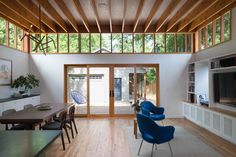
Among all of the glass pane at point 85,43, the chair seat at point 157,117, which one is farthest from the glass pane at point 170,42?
the chair seat at point 157,117

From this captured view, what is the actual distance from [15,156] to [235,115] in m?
4.65

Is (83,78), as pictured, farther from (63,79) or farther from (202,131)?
(202,131)

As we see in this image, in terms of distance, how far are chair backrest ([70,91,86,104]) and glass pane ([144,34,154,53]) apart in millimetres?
3055

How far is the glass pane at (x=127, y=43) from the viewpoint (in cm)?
845

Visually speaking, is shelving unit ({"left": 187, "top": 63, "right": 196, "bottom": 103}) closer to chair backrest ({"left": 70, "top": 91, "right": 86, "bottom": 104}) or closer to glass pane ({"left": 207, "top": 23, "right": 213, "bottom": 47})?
glass pane ({"left": 207, "top": 23, "right": 213, "bottom": 47})

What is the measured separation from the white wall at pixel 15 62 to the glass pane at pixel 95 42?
2484 mm

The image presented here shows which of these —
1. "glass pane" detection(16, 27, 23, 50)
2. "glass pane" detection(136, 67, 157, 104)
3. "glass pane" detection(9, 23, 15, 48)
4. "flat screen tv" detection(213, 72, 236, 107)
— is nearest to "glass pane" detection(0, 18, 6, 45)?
"glass pane" detection(9, 23, 15, 48)

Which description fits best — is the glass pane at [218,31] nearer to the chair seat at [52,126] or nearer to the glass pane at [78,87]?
the glass pane at [78,87]

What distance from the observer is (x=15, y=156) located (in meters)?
1.50

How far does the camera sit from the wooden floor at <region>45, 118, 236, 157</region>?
169 inches

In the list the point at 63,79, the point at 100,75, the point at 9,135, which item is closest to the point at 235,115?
the point at 9,135

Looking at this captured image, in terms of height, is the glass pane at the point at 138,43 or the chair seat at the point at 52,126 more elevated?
the glass pane at the point at 138,43

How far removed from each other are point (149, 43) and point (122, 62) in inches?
50.6

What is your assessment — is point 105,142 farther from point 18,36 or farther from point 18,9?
point 18,36
